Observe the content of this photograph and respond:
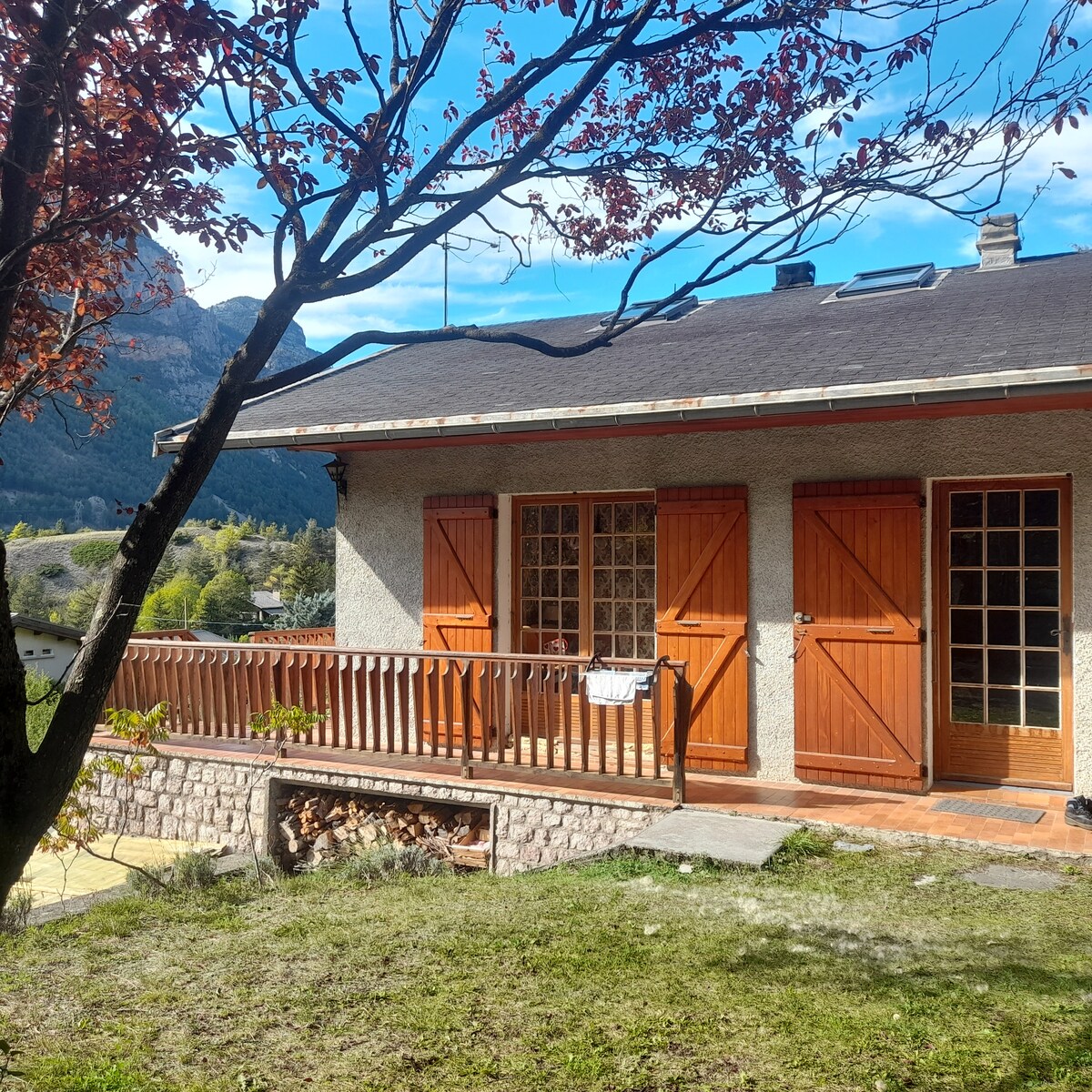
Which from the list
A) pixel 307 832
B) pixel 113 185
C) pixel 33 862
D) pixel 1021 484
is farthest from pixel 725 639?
pixel 33 862

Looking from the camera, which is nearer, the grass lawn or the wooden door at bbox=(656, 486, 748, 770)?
the grass lawn

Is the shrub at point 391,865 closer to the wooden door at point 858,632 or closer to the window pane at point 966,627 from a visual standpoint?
the wooden door at point 858,632

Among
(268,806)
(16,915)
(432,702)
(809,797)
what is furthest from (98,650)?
(268,806)

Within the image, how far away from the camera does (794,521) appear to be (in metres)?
6.85

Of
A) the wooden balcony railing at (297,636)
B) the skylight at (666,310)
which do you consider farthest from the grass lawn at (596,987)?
the skylight at (666,310)

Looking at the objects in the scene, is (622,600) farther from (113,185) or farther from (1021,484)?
(113,185)

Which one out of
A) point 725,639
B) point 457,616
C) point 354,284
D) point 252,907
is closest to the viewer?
point 354,284

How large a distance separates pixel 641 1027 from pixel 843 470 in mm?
4536

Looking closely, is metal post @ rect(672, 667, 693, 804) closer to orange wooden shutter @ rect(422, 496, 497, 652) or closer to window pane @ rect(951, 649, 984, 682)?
window pane @ rect(951, 649, 984, 682)

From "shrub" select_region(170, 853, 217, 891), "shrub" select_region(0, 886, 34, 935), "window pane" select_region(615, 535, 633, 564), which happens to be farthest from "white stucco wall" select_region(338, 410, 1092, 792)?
"shrub" select_region(0, 886, 34, 935)

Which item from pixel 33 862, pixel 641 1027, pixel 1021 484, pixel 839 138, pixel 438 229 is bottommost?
pixel 33 862

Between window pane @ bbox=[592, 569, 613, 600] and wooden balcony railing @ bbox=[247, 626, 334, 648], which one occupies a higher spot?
window pane @ bbox=[592, 569, 613, 600]

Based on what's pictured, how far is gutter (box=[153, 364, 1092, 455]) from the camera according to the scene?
529 cm

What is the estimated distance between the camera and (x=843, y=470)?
6.76 metres
